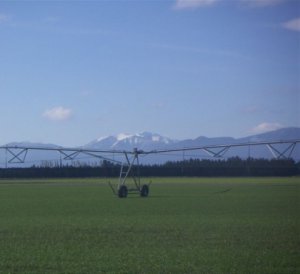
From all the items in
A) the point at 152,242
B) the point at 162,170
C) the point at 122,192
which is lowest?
the point at 152,242

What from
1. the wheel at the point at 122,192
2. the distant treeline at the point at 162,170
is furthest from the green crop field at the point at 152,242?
the distant treeline at the point at 162,170

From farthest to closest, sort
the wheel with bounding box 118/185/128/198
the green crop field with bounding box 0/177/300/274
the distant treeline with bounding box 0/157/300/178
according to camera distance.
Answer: the distant treeline with bounding box 0/157/300/178
the wheel with bounding box 118/185/128/198
the green crop field with bounding box 0/177/300/274

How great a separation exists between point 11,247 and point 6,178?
2931 inches

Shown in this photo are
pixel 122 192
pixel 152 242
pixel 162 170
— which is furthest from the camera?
pixel 162 170

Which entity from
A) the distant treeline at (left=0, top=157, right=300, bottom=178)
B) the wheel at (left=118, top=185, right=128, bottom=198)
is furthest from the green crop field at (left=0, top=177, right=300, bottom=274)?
the distant treeline at (left=0, top=157, right=300, bottom=178)

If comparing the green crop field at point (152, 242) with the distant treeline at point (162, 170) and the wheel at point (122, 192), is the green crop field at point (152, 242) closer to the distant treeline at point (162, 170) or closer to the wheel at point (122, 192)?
the wheel at point (122, 192)

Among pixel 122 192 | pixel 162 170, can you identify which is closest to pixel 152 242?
pixel 122 192

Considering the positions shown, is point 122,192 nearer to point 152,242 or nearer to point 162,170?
point 152,242

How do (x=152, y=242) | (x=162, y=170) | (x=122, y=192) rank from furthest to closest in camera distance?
(x=162, y=170)
(x=122, y=192)
(x=152, y=242)

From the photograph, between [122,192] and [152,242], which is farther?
[122,192]

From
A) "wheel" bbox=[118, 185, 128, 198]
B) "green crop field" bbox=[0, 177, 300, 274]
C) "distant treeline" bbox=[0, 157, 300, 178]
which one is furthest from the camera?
"distant treeline" bbox=[0, 157, 300, 178]

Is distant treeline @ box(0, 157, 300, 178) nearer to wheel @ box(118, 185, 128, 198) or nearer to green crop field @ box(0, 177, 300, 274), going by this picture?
wheel @ box(118, 185, 128, 198)

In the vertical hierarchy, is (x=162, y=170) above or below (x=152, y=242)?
above

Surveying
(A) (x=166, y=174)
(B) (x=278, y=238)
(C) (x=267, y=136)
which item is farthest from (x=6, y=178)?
(B) (x=278, y=238)
